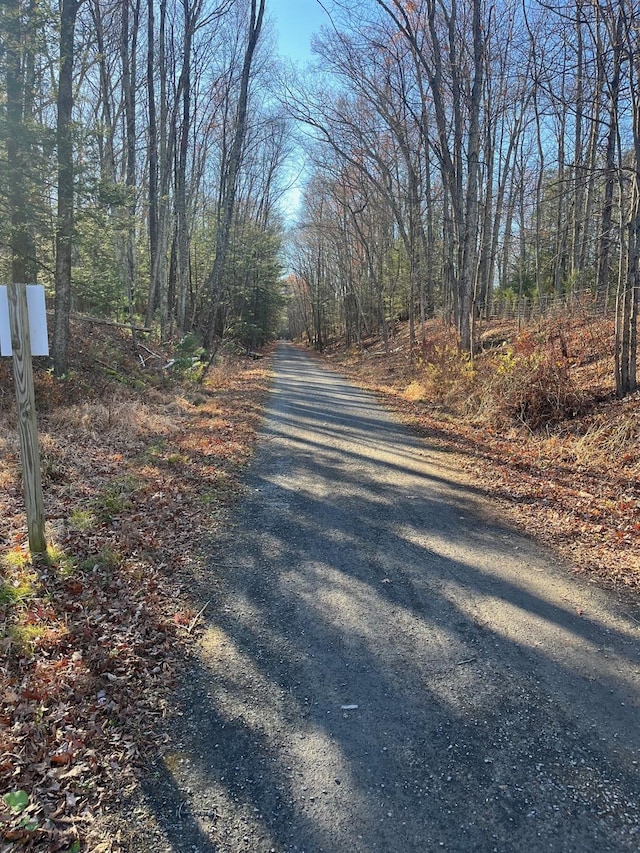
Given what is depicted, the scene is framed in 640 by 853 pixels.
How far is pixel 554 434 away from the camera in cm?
787

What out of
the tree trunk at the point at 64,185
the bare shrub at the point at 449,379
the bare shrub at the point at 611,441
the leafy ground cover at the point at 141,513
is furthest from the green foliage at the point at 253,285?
the bare shrub at the point at 611,441

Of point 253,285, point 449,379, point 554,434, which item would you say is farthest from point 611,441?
point 253,285

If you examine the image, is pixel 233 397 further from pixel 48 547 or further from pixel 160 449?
pixel 48 547

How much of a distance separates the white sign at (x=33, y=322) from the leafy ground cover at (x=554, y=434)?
4.85 m

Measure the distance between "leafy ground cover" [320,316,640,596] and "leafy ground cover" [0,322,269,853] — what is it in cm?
358

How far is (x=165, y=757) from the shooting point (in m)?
2.43

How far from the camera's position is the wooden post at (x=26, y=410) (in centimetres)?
A: 357

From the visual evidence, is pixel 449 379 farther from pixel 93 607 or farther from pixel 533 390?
pixel 93 607

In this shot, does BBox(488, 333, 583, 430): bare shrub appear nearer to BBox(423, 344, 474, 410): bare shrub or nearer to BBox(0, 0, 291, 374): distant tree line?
BBox(423, 344, 474, 410): bare shrub

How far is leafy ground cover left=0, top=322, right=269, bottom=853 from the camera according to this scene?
2.21 metres

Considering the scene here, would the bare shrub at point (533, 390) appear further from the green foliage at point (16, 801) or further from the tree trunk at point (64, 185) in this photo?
the tree trunk at point (64, 185)

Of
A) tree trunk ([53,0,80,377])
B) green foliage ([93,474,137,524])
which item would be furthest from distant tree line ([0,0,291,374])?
green foliage ([93,474,137,524])

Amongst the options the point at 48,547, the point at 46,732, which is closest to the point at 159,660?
the point at 46,732

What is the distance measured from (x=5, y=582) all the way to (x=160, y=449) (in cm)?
388
